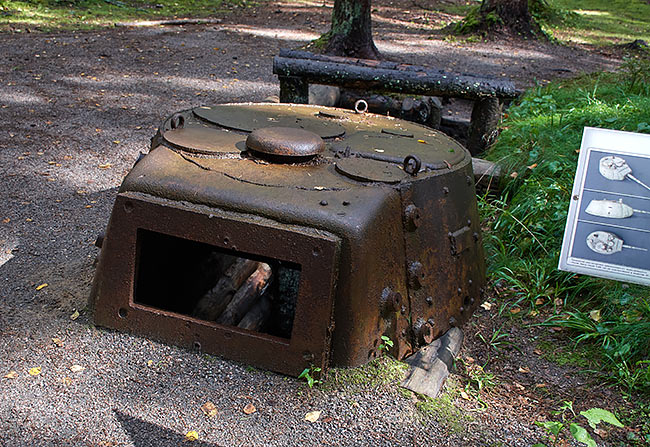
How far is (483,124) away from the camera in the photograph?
530 centimetres

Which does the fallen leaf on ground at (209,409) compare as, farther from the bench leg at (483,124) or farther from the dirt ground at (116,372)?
the bench leg at (483,124)

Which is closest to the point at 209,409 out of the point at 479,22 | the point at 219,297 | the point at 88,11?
the point at 219,297

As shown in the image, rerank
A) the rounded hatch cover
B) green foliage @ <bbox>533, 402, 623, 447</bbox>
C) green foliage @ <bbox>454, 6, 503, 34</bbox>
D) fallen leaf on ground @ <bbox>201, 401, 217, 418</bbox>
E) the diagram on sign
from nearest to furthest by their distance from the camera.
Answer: green foliage @ <bbox>533, 402, 623, 447</bbox> < fallen leaf on ground @ <bbox>201, 401, 217, 418</bbox> < the diagram on sign < the rounded hatch cover < green foliage @ <bbox>454, 6, 503, 34</bbox>

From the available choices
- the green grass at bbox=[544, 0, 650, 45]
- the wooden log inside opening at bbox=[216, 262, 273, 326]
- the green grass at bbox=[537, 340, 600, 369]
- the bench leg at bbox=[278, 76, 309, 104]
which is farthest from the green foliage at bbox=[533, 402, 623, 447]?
the green grass at bbox=[544, 0, 650, 45]

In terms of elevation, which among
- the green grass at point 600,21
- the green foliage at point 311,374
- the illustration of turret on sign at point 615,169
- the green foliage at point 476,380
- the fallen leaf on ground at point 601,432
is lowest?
the green foliage at point 476,380

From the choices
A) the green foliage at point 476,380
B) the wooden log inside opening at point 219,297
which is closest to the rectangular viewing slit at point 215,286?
the wooden log inside opening at point 219,297

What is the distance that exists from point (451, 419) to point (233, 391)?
87cm

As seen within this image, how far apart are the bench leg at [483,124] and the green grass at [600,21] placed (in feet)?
27.5

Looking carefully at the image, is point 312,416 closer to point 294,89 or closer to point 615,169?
point 615,169

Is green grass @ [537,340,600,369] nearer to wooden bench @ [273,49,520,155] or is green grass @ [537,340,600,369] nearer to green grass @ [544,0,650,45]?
wooden bench @ [273,49,520,155]

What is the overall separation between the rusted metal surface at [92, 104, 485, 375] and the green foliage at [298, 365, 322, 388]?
1.1 inches

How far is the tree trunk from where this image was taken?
358 inches

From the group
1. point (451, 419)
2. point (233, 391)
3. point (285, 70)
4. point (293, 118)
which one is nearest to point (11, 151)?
point (285, 70)

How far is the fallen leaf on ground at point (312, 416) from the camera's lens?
2367 millimetres
